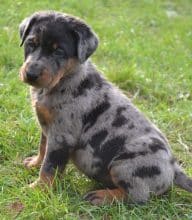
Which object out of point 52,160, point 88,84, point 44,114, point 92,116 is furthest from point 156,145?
point 44,114

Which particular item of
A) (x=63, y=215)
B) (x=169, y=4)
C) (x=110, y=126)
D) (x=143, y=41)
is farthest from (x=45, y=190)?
(x=169, y=4)

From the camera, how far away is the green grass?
5.04m

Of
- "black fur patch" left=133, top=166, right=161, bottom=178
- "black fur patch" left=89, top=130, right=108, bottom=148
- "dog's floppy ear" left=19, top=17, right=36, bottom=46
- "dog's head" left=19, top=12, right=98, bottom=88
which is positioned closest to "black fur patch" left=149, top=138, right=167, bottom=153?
"black fur patch" left=133, top=166, right=161, bottom=178

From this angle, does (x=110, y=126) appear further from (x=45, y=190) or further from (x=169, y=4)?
(x=169, y=4)

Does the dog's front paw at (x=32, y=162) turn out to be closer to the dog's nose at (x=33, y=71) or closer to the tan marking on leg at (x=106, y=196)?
the tan marking on leg at (x=106, y=196)

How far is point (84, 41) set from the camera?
5.09 m

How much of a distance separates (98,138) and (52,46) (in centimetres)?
94

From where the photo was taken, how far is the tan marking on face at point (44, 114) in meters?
5.18

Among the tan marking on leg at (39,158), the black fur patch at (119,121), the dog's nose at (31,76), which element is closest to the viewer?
the dog's nose at (31,76)

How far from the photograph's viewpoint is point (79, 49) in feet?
16.6

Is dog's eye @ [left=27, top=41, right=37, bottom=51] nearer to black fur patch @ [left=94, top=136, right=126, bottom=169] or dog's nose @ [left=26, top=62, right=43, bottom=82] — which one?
dog's nose @ [left=26, top=62, right=43, bottom=82]

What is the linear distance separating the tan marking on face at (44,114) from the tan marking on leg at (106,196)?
0.77m

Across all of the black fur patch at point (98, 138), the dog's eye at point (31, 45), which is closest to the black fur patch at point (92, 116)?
the black fur patch at point (98, 138)

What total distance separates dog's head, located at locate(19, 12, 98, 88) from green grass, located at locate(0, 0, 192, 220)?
101 cm
